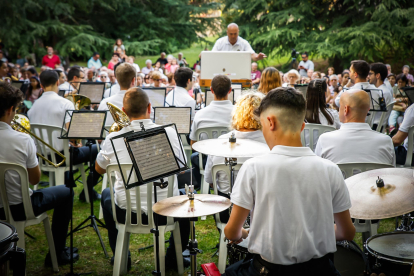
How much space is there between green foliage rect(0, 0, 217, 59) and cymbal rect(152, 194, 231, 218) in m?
19.4

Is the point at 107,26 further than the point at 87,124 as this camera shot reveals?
Yes

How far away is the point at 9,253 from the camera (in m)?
2.37

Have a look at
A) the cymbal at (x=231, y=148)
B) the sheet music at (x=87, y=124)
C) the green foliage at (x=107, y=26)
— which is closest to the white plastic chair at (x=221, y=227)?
the cymbal at (x=231, y=148)

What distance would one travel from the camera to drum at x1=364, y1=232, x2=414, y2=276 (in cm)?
238

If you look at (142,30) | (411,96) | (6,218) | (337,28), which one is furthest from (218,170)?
(142,30)

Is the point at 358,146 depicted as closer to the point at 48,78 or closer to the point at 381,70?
the point at 48,78

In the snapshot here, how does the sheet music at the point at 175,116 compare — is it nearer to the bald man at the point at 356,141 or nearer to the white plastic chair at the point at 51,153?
the white plastic chair at the point at 51,153

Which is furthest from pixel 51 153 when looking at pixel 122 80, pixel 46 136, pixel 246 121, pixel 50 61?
pixel 50 61

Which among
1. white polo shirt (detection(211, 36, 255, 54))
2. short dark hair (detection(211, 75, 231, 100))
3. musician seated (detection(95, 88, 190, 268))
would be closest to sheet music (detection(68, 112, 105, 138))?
musician seated (detection(95, 88, 190, 268))

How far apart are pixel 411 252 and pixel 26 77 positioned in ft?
39.0

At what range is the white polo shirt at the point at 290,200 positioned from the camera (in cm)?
200

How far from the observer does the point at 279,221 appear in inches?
79.5

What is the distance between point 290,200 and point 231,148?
1.03 meters

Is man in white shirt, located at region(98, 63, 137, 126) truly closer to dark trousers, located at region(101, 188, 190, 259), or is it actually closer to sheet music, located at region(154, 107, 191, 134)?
sheet music, located at region(154, 107, 191, 134)
